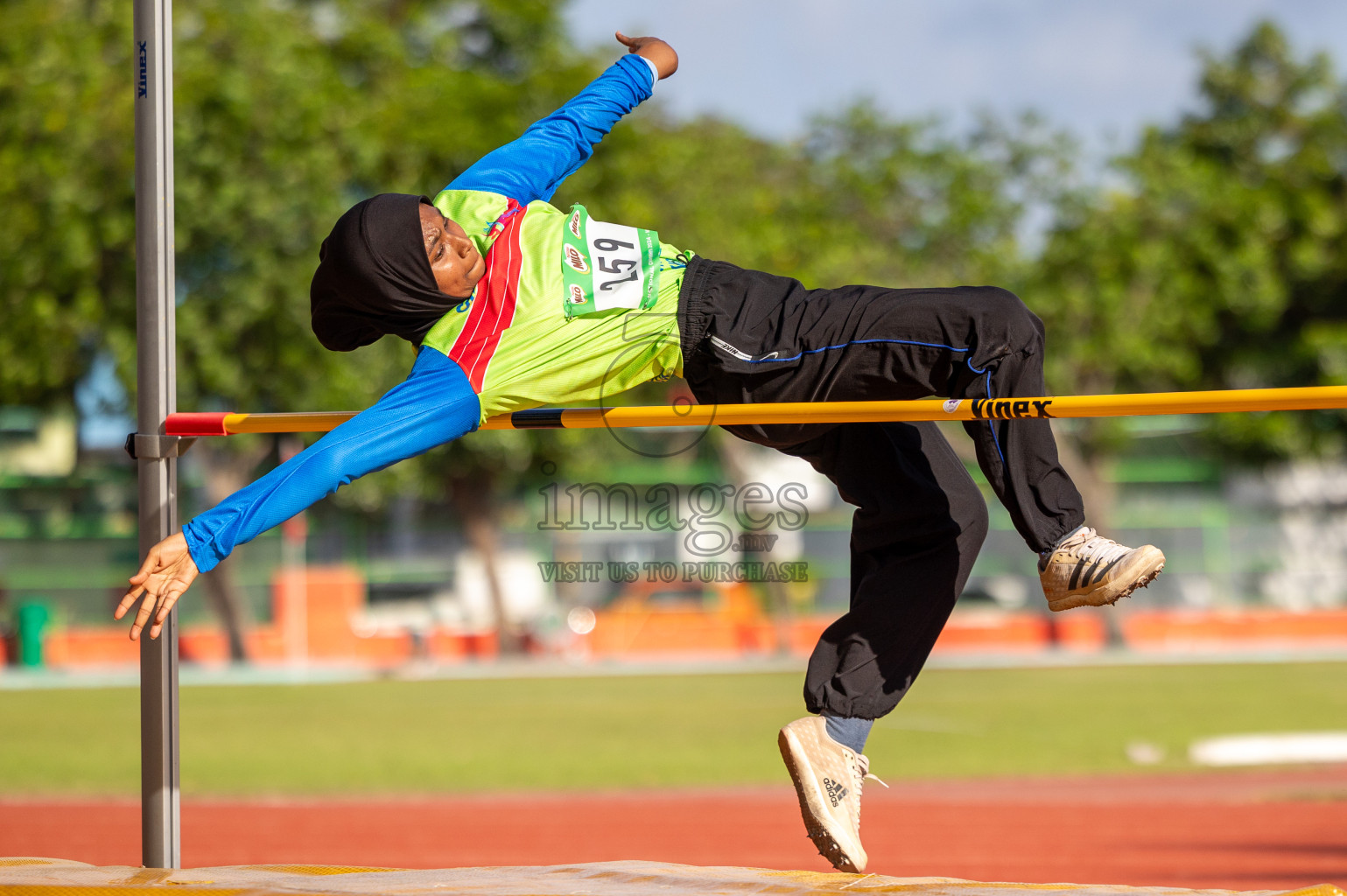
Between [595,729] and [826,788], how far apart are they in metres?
10.8

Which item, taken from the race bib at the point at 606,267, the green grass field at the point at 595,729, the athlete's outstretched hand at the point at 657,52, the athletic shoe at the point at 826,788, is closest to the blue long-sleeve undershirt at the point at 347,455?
the race bib at the point at 606,267

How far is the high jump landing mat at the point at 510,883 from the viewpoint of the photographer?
271 centimetres

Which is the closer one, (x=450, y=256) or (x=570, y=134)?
(x=450, y=256)

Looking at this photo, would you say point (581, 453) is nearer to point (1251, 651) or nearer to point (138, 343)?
point (1251, 651)

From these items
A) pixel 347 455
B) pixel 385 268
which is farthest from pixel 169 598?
pixel 385 268

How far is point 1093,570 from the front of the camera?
290 centimetres

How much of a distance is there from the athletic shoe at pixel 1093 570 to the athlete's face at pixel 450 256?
1.42 m

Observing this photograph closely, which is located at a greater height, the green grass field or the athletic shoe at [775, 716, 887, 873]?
the athletic shoe at [775, 716, 887, 873]

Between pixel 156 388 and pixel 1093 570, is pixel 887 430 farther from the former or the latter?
pixel 156 388

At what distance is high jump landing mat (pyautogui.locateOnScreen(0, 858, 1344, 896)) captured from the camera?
8.87 feet

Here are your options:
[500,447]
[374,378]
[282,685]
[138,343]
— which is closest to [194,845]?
[138,343]

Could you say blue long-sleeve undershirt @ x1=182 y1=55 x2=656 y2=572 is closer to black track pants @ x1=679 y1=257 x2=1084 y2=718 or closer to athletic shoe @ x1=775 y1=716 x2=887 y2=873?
black track pants @ x1=679 y1=257 x2=1084 y2=718

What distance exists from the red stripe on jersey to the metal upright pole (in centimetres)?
96

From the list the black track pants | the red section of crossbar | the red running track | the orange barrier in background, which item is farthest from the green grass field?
the black track pants
